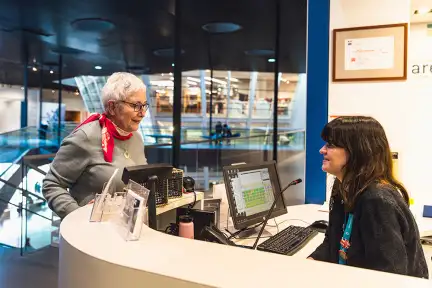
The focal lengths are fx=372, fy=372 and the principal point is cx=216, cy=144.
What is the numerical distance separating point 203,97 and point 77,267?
975 cm

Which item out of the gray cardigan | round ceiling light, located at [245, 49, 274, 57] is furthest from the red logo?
round ceiling light, located at [245, 49, 274, 57]

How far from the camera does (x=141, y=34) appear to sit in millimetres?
6816

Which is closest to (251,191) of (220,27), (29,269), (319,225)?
(319,225)

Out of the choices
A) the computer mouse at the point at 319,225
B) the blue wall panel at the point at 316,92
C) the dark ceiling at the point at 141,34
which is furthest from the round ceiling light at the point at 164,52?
the computer mouse at the point at 319,225

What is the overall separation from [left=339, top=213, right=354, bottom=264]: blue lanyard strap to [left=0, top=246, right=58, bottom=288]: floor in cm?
→ 266

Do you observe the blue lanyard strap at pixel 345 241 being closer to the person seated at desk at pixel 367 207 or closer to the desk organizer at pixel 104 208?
the person seated at desk at pixel 367 207

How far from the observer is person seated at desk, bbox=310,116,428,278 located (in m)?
1.22

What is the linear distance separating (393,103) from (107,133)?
6.25ft

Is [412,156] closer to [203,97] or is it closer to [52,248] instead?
[52,248]

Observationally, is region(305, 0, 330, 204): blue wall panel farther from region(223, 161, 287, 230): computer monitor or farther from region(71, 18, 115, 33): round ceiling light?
region(71, 18, 115, 33): round ceiling light

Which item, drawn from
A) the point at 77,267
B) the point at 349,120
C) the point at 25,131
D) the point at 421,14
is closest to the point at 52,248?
the point at 77,267

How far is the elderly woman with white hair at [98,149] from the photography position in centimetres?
182

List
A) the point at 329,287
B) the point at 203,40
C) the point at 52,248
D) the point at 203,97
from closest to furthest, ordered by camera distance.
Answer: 1. the point at 329,287
2. the point at 52,248
3. the point at 203,40
4. the point at 203,97

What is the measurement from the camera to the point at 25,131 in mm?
9766
